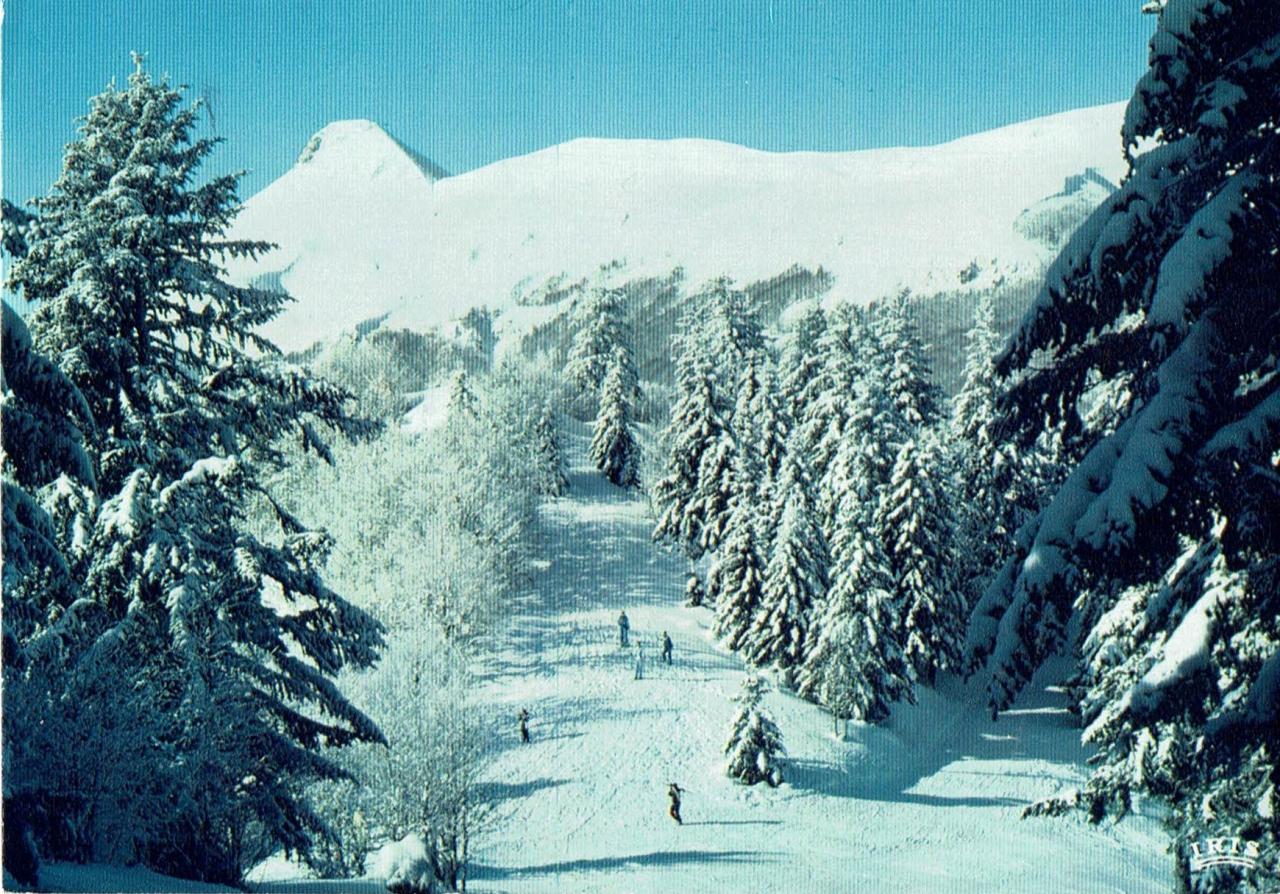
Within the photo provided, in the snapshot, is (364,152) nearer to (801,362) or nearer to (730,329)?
(730,329)

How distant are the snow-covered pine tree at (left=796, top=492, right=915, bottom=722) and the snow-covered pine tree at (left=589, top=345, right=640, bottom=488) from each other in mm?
30610

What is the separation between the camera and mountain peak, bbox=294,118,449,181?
16288 centimetres

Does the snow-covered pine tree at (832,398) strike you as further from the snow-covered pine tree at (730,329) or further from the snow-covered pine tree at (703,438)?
the snow-covered pine tree at (730,329)

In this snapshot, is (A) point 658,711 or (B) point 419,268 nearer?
(A) point 658,711

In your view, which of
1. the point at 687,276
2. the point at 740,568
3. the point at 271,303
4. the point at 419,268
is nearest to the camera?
the point at 271,303

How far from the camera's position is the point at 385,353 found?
97625 mm

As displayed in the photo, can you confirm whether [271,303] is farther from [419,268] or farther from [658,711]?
[419,268]

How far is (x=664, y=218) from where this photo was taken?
442 feet

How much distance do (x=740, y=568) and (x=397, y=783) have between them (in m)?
22.3

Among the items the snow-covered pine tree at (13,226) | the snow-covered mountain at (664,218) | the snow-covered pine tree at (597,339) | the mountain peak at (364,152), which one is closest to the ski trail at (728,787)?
the snow-covered pine tree at (13,226)

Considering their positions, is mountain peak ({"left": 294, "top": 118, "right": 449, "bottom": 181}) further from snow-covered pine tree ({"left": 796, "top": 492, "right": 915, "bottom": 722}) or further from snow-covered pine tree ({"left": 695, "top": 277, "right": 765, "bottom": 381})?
snow-covered pine tree ({"left": 796, "top": 492, "right": 915, "bottom": 722})

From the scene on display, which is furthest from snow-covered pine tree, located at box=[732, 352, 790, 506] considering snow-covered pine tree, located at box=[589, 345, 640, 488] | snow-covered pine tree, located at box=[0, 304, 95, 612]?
snow-covered pine tree, located at box=[0, 304, 95, 612]

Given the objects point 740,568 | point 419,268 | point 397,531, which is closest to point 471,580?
point 397,531

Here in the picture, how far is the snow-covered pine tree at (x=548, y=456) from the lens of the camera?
6812cm
